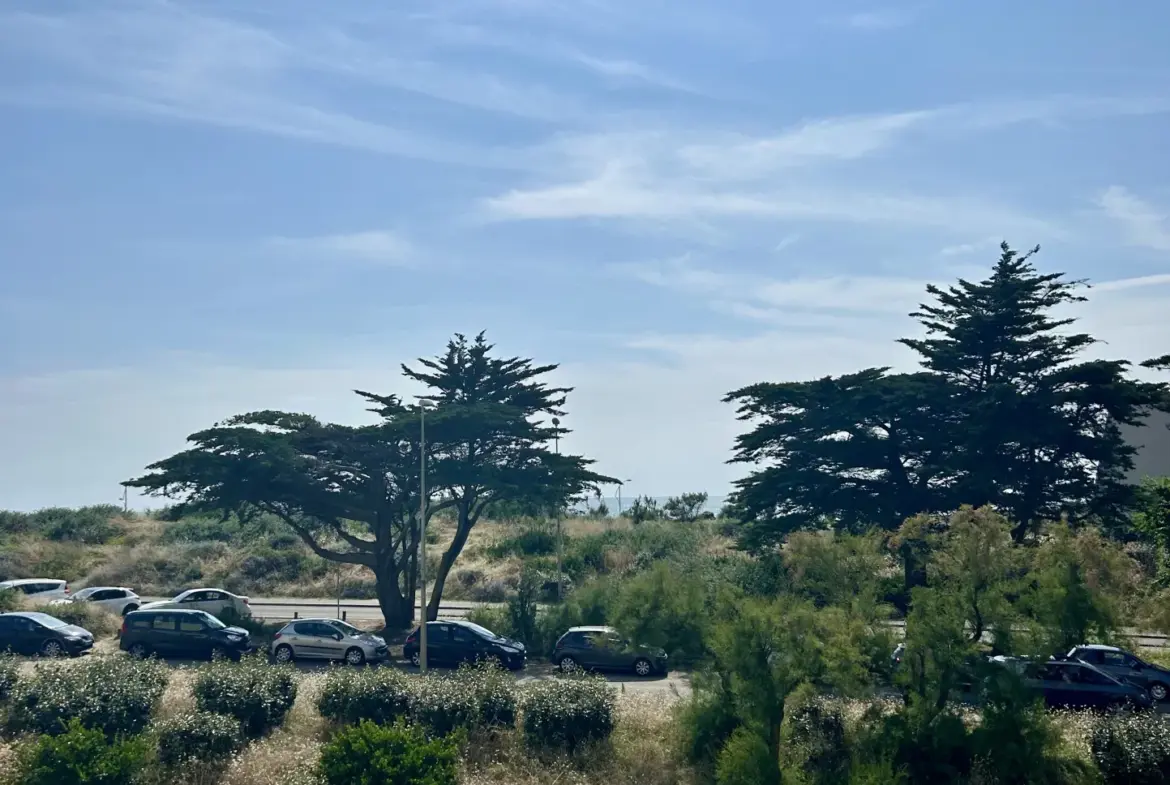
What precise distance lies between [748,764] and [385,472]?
80.0 ft

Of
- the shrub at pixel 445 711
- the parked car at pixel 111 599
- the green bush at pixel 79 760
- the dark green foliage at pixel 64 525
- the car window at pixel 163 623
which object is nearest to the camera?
the green bush at pixel 79 760

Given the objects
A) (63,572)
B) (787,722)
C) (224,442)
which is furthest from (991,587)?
(63,572)

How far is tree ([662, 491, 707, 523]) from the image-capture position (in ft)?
267

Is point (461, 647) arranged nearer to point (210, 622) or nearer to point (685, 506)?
point (210, 622)

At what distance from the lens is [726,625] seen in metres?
21.4

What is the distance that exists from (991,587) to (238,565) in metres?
48.7

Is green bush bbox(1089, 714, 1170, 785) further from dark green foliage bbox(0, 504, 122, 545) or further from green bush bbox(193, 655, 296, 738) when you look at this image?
dark green foliage bbox(0, 504, 122, 545)

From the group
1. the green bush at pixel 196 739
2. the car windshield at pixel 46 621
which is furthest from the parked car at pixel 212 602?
the green bush at pixel 196 739

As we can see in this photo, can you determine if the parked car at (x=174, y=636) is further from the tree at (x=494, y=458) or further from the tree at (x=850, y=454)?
the tree at (x=850, y=454)

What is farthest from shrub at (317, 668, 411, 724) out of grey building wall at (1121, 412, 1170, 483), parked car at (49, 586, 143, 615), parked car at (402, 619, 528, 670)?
grey building wall at (1121, 412, 1170, 483)

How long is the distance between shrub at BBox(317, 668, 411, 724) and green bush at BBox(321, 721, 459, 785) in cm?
214

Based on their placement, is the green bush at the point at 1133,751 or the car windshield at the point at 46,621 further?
the car windshield at the point at 46,621

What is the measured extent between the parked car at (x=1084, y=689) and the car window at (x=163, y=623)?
25087 millimetres

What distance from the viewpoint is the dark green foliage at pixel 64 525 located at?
70812 millimetres
